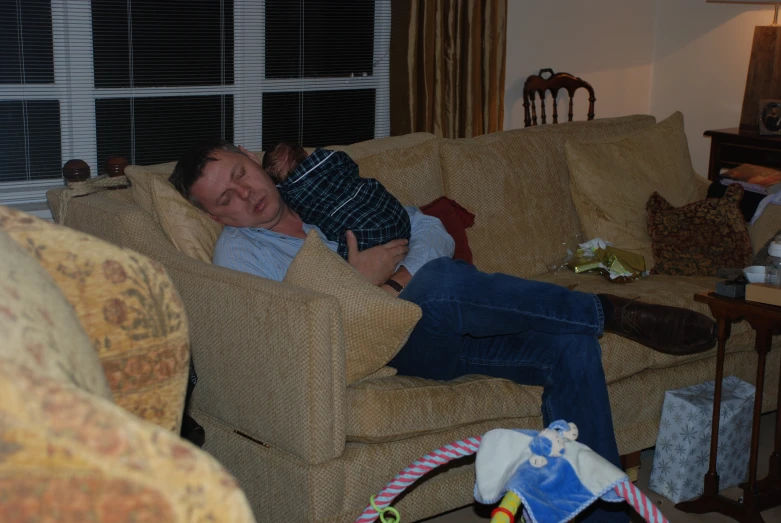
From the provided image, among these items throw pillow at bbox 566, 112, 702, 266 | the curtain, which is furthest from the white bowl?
the curtain

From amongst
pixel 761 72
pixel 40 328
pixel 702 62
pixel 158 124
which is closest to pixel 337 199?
pixel 158 124

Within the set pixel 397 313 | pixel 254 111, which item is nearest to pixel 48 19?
pixel 254 111

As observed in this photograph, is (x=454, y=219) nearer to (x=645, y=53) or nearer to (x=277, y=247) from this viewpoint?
(x=277, y=247)

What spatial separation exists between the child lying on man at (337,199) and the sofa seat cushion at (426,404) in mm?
472

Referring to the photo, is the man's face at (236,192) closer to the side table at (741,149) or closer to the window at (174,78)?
the window at (174,78)

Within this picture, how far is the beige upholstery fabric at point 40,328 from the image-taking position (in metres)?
0.57

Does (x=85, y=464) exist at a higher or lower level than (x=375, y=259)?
higher

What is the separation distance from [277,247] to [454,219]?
2.06ft

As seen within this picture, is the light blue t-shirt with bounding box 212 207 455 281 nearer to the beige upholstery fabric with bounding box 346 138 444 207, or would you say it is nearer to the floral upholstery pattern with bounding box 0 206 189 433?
the beige upholstery fabric with bounding box 346 138 444 207

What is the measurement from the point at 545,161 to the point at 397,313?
4.47 ft

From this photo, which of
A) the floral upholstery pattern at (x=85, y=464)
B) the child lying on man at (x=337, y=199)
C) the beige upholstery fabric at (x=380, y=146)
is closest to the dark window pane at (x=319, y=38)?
the beige upholstery fabric at (x=380, y=146)

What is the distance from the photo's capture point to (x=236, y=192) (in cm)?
240

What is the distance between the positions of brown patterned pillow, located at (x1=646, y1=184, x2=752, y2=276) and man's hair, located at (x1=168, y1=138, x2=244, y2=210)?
1.55 metres

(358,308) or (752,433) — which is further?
(752,433)
